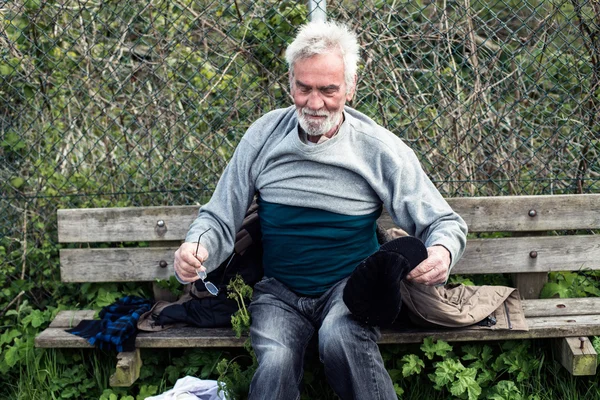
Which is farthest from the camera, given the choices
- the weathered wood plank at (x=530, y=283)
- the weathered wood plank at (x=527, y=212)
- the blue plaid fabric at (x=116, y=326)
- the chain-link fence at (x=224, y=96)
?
the chain-link fence at (x=224, y=96)

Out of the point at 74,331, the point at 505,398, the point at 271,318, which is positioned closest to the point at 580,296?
the point at 505,398

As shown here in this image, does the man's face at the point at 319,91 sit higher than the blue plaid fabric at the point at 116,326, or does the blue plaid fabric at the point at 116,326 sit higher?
the man's face at the point at 319,91

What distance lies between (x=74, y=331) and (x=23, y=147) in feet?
3.78

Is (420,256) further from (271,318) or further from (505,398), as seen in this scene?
(505,398)

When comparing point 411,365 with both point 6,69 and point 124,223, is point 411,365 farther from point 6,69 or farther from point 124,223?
point 6,69

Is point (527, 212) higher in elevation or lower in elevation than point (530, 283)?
higher

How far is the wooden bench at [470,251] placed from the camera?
132 inches

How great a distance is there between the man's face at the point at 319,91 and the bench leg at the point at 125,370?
1.24 meters

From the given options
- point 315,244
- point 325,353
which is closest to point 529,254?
point 315,244

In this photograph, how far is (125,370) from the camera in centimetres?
325

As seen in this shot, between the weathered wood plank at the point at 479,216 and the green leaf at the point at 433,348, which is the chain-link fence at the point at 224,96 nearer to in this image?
the weathered wood plank at the point at 479,216

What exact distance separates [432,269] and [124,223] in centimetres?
157

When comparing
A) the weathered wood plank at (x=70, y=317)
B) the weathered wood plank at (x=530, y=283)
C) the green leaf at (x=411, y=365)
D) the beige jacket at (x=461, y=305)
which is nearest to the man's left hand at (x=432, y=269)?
the beige jacket at (x=461, y=305)

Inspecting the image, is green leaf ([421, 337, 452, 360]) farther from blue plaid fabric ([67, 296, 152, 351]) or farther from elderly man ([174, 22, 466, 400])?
blue plaid fabric ([67, 296, 152, 351])
